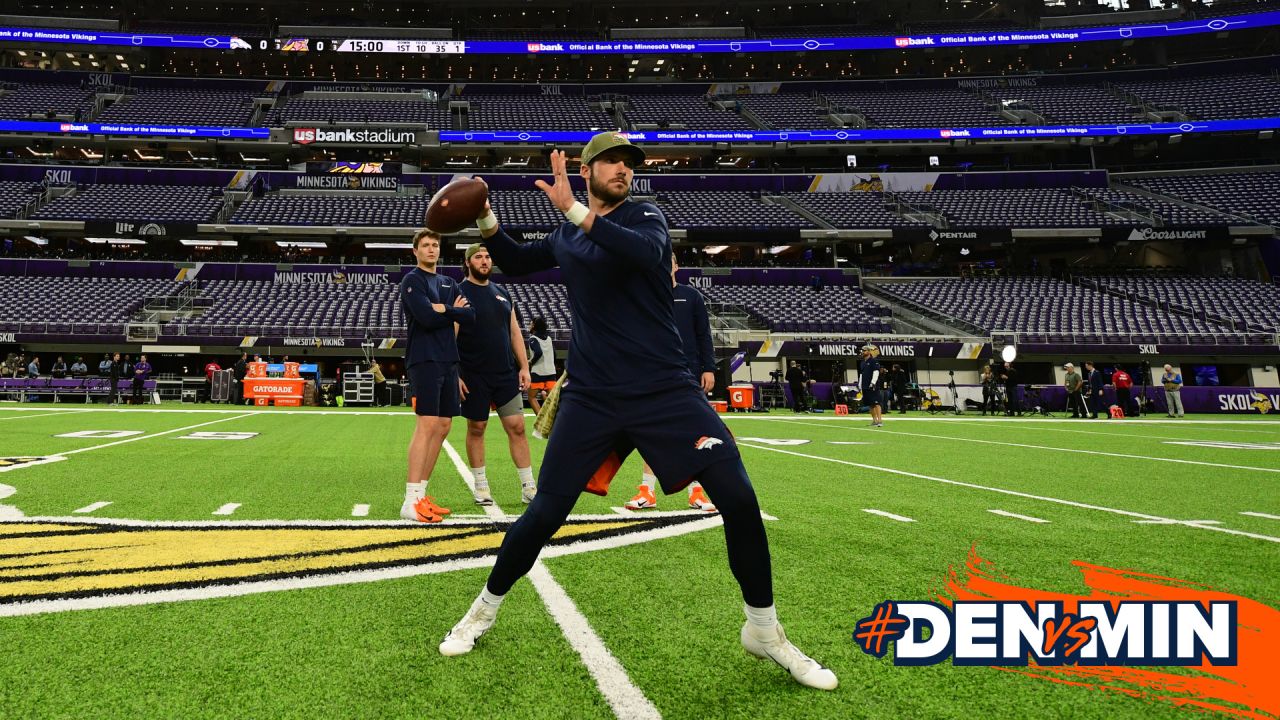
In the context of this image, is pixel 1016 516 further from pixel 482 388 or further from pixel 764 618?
pixel 482 388

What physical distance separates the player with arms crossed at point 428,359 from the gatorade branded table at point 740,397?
1689 cm

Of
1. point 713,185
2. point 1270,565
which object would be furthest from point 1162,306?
point 1270,565

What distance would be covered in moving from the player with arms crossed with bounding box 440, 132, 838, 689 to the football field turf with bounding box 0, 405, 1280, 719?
0.27m

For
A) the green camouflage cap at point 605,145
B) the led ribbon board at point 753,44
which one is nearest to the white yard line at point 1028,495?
the green camouflage cap at point 605,145

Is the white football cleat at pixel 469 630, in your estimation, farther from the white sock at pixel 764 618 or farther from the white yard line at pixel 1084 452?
the white yard line at pixel 1084 452

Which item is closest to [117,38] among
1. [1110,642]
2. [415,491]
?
[415,491]

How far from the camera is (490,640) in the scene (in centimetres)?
233

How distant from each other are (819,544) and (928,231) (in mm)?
35959

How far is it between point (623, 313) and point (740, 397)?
1913 cm

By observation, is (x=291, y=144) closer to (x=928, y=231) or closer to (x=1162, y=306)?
(x=928, y=231)

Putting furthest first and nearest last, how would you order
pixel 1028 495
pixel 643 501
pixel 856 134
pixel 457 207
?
pixel 856 134
pixel 1028 495
pixel 643 501
pixel 457 207

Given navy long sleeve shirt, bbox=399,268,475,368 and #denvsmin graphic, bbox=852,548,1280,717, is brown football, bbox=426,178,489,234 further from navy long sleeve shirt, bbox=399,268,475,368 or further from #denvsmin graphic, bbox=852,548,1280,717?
#denvsmin graphic, bbox=852,548,1280,717

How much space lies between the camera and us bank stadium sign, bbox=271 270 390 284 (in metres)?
33.5

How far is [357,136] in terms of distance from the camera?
1551 inches
